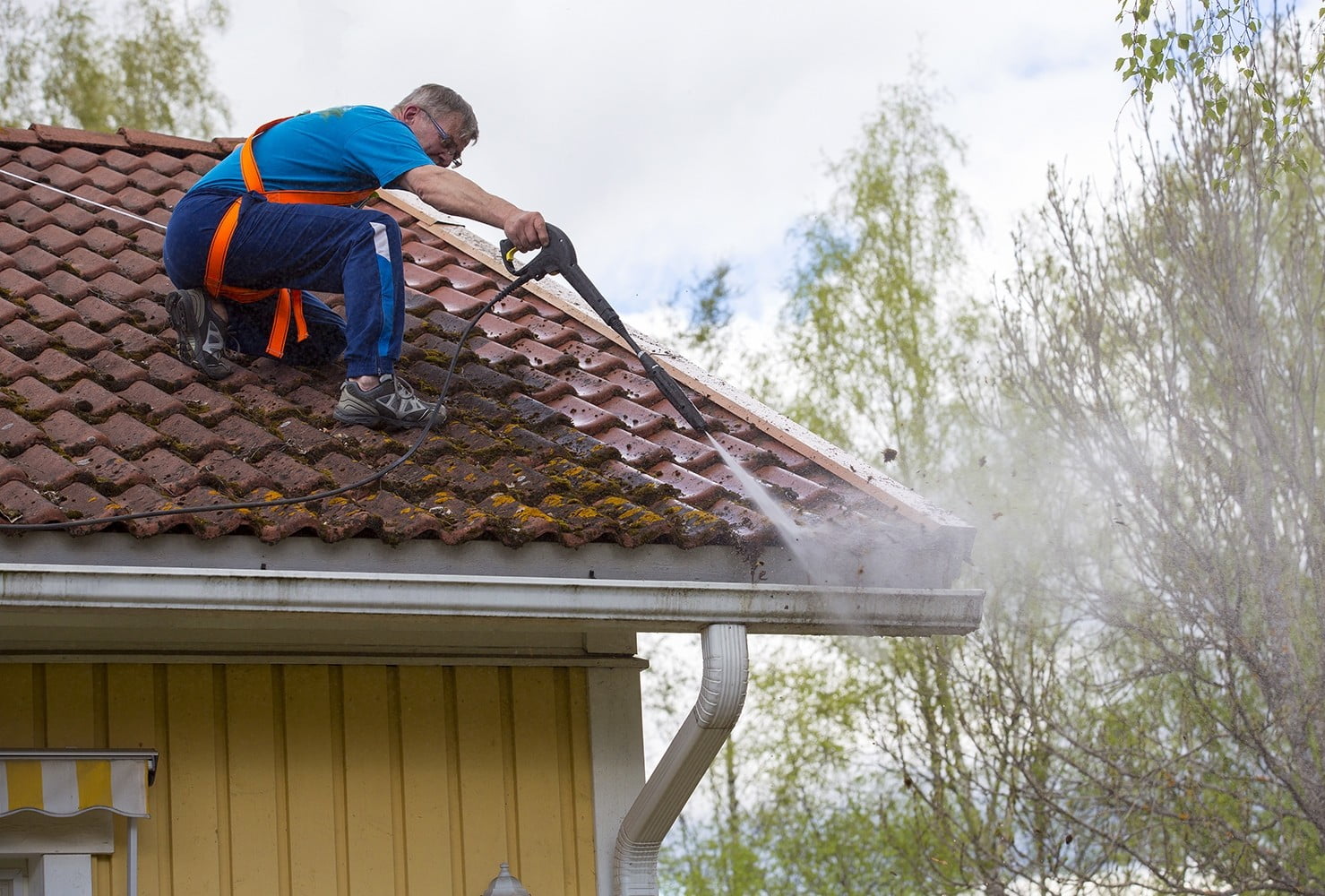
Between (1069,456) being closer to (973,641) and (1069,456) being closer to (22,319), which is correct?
(973,641)

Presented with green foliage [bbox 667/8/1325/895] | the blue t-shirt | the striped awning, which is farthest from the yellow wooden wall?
green foliage [bbox 667/8/1325/895]

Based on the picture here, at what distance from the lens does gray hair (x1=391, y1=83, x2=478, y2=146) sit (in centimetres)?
500

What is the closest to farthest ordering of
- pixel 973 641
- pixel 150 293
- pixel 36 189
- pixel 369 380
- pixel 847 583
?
1. pixel 847 583
2. pixel 369 380
3. pixel 150 293
4. pixel 36 189
5. pixel 973 641

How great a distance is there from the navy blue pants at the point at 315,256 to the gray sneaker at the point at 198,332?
0.18 ft

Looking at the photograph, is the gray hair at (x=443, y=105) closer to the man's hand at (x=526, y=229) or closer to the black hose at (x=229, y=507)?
the man's hand at (x=526, y=229)

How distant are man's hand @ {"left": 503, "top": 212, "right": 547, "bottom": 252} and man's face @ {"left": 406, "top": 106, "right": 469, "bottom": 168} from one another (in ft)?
1.64

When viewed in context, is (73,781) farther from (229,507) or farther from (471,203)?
(471,203)

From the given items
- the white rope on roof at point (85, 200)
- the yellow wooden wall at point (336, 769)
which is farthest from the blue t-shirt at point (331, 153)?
the yellow wooden wall at point (336, 769)

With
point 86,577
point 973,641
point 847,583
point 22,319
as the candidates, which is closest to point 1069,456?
point 973,641

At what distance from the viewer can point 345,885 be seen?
4262mm

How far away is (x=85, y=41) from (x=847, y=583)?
659 inches

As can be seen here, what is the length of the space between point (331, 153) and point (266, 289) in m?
0.48

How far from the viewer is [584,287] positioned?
4.99 m

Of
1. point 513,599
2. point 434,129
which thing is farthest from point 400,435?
point 434,129
